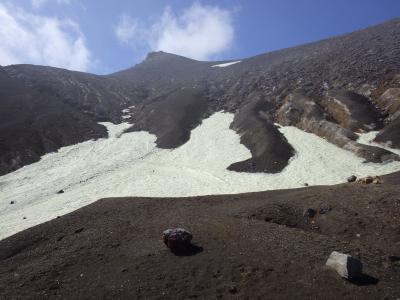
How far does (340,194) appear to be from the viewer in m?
24.3

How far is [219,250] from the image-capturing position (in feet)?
58.3

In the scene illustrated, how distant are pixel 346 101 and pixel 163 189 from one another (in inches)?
1123

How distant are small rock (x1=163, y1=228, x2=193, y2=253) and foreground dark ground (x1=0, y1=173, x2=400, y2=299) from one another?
488mm

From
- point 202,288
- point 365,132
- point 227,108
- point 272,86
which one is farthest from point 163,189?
point 272,86

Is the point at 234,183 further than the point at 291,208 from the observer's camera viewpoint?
Yes

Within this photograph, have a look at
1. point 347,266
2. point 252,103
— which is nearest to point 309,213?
point 347,266

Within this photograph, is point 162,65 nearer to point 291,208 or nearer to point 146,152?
point 146,152

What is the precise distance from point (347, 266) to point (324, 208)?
8.20m

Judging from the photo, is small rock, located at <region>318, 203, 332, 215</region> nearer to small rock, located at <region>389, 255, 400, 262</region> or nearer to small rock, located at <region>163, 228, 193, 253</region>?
small rock, located at <region>389, 255, 400, 262</region>

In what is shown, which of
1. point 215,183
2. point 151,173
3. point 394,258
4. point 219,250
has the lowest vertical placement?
point 215,183

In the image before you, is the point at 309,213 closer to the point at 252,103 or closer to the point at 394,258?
the point at 394,258

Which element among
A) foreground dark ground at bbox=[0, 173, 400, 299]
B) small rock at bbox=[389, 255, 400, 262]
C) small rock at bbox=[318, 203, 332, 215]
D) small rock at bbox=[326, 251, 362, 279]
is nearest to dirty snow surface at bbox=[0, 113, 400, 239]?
foreground dark ground at bbox=[0, 173, 400, 299]

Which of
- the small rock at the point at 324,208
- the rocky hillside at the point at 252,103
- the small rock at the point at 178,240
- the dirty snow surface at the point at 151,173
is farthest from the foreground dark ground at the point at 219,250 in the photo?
the rocky hillside at the point at 252,103

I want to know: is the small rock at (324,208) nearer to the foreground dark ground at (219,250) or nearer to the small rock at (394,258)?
the foreground dark ground at (219,250)
